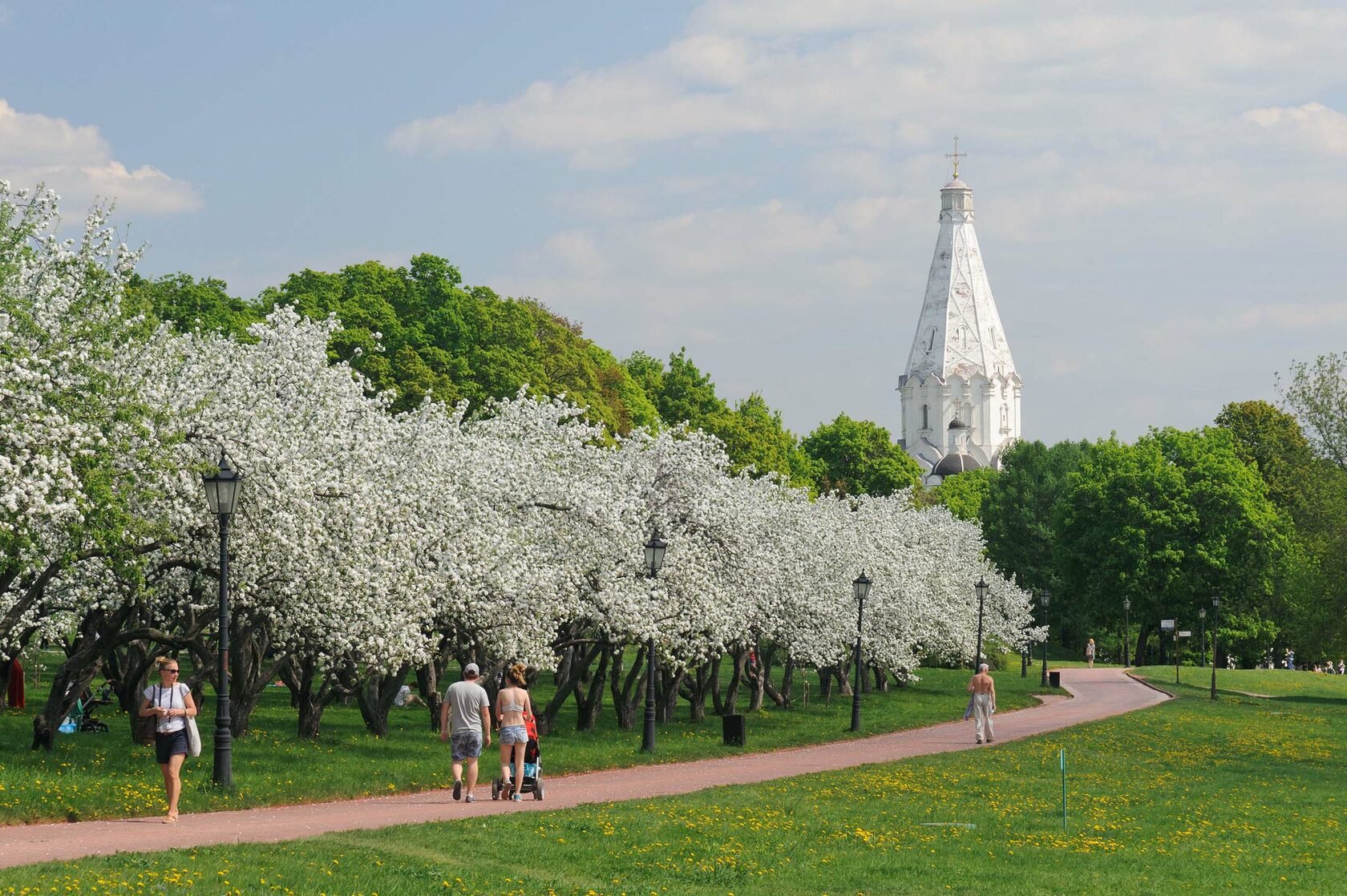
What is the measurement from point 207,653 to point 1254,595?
242 ft

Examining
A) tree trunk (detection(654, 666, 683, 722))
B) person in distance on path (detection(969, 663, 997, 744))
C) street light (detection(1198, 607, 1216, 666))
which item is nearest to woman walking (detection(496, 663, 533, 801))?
tree trunk (detection(654, 666, 683, 722))

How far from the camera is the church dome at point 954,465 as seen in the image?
189 meters

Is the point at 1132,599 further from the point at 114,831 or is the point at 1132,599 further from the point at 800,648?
the point at 114,831

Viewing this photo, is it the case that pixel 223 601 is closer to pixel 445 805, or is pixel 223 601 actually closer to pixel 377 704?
pixel 445 805

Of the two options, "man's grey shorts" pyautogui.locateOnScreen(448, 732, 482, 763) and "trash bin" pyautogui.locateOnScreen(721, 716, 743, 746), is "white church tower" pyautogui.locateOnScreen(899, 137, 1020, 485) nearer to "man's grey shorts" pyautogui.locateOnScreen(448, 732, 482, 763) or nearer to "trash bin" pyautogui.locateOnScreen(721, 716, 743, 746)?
"trash bin" pyautogui.locateOnScreen(721, 716, 743, 746)

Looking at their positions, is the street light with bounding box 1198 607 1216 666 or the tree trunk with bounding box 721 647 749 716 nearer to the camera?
the tree trunk with bounding box 721 647 749 716

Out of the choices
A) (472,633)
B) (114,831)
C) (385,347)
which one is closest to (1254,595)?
(385,347)

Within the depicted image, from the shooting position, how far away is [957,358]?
647ft

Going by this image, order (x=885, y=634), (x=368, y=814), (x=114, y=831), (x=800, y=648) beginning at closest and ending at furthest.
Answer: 1. (x=114, y=831)
2. (x=368, y=814)
3. (x=800, y=648)
4. (x=885, y=634)

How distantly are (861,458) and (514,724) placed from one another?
→ 105m

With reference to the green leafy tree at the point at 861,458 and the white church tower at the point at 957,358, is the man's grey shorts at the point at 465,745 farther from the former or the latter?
the white church tower at the point at 957,358

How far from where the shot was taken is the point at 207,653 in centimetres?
2433

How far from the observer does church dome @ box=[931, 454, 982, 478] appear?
18938 centimetres

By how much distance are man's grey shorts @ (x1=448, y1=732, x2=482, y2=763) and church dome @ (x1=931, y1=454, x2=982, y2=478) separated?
561 ft
